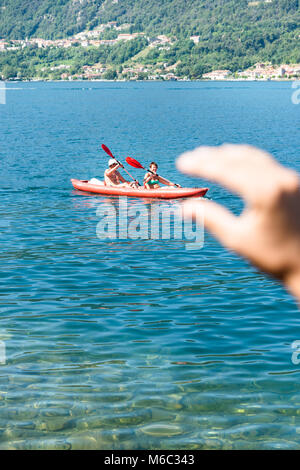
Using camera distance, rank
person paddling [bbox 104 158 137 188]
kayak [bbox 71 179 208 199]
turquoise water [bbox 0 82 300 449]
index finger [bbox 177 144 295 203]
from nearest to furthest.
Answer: index finger [bbox 177 144 295 203] < turquoise water [bbox 0 82 300 449] < kayak [bbox 71 179 208 199] < person paddling [bbox 104 158 137 188]

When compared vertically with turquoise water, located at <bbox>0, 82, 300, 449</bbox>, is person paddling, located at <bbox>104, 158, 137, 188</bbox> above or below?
above

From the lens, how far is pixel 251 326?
12344 millimetres

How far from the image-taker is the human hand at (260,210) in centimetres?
106

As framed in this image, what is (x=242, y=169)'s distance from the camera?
1.10 meters

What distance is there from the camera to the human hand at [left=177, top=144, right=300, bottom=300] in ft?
3.49

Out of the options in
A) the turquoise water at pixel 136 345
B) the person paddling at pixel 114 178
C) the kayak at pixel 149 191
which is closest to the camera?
the turquoise water at pixel 136 345

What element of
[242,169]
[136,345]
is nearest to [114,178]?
[136,345]

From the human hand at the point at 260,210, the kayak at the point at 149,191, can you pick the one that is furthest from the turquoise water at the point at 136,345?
the human hand at the point at 260,210

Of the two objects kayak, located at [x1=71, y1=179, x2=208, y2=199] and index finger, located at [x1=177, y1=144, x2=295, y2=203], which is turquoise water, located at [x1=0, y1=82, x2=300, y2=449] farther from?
index finger, located at [x1=177, y1=144, x2=295, y2=203]

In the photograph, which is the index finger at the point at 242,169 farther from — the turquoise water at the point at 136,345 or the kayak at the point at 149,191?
the kayak at the point at 149,191

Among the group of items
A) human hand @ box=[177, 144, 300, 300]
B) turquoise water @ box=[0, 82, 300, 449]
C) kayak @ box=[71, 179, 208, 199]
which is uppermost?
human hand @ box=[177, 144, 300, 300]

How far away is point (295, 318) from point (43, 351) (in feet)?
16.4

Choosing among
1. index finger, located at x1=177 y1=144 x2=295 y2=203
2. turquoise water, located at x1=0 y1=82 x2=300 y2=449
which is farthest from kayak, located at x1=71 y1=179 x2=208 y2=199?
index finger, located at x1=177 y1=144 x2=295 y2=203
